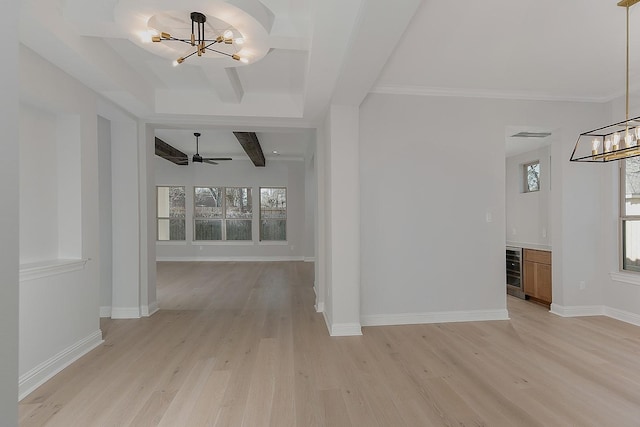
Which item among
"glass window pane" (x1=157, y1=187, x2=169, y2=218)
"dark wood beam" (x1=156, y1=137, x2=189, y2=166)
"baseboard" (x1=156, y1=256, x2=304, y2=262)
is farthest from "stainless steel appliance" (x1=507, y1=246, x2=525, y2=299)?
"glass window pane" (x1=157, y1=187, x2=169, y2=218)

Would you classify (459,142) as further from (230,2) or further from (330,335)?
(230,2)

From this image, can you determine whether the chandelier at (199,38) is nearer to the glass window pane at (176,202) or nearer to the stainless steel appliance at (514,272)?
the stainless steel appliance at (514,272)

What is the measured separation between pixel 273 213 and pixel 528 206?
20.9ft

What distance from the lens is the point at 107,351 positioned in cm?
303

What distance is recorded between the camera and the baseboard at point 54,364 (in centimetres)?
231

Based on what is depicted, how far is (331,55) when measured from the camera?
2449mm

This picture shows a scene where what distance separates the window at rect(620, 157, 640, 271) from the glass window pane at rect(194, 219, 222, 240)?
8571 mm

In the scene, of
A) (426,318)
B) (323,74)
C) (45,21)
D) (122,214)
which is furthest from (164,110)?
(426,318)

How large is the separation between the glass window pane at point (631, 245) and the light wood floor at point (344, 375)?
73 centimetres

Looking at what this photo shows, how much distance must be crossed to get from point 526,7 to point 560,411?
9.18 ft

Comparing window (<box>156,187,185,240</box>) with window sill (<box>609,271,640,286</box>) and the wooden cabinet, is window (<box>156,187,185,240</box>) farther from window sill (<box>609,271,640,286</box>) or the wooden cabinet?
window sill (<box>609,271,640,286</box>)

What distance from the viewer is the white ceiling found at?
6.89 ft

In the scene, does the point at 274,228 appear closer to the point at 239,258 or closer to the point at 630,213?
the point at 239,258

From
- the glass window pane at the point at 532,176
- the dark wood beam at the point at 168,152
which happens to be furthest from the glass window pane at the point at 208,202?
the glass window pane at the point at 532,176
